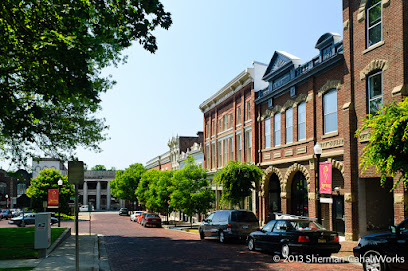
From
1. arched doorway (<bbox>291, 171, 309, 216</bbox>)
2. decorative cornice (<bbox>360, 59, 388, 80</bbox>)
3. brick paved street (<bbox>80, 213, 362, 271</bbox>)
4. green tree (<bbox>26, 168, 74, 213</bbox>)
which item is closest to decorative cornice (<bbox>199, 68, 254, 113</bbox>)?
arched doorway (<bbox>291, 171, 309, 216</bbox>)

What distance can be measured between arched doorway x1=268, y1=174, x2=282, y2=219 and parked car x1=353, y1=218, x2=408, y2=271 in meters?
19.6

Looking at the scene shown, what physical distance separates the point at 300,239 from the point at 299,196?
537 inches

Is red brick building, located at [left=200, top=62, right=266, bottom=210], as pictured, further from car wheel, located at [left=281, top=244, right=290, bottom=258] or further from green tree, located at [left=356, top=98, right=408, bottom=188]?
green tree, located at [left=356, top=98, right=408, bottom=188]

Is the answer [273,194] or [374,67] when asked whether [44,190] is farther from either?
[374,67]

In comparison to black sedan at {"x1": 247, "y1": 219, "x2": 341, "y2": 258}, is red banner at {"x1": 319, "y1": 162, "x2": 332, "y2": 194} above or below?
above

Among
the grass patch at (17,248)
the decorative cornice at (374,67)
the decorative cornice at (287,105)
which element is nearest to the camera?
the grass patch at (17,248)

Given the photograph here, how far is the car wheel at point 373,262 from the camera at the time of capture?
11.1 m

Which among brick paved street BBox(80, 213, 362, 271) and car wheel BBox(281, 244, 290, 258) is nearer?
brick paved street BBox(80, 213, 362, 271)

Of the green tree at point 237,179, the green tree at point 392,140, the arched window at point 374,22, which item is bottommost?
the green tree at point 237,179

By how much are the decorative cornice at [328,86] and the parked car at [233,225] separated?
7.97 m

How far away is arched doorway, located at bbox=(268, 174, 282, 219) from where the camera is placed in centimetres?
3159

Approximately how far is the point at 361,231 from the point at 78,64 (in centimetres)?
1557

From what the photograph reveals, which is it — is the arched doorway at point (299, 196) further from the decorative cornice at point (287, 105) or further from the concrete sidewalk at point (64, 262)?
the concrete sidewalk at point (64, 262)

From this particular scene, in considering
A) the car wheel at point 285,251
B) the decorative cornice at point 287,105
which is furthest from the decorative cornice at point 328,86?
the car wheel at point 285,251
